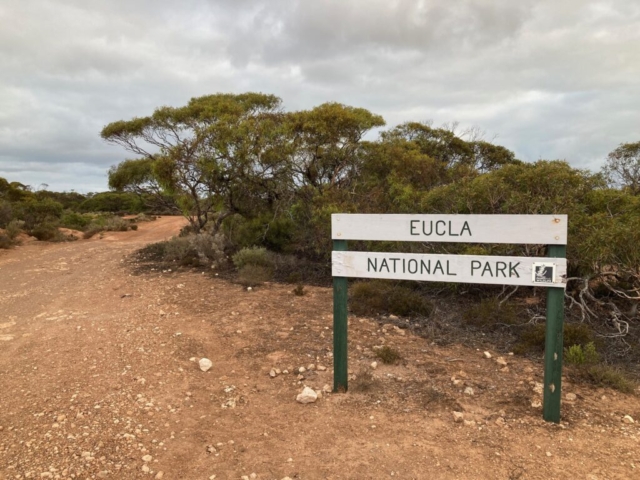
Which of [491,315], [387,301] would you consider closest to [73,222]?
[387,301]

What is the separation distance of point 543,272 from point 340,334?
194cm

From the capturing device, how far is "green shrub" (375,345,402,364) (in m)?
5.06

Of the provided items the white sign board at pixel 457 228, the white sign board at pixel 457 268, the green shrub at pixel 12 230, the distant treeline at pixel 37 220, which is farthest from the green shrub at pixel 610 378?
the green shrub at pixel 12 230

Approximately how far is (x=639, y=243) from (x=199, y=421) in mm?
5444

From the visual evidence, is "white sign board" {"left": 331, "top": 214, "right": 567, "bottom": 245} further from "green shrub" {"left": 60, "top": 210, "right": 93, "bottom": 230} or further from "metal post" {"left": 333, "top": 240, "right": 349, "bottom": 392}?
"green shrub" {"left": 60, "top": 210, "right": 93, "bottom": 230}

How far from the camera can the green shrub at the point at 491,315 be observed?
20.9 ft

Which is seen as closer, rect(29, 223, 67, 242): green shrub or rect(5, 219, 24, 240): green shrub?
rect(5, 219, 24, 240): green shrub

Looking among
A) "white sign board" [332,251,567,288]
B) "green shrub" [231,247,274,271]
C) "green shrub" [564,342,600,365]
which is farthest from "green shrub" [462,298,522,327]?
"green shrub" [231,247,274,271]

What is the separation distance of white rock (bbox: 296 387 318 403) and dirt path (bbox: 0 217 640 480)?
0.06m

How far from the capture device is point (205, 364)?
502 cm

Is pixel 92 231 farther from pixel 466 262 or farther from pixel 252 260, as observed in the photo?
pixel 466 262

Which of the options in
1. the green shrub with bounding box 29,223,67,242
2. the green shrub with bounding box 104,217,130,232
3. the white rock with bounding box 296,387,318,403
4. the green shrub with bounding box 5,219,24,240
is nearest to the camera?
the white rock with bounding box 296,387,318,403

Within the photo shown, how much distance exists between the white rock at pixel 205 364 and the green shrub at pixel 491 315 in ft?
12.3

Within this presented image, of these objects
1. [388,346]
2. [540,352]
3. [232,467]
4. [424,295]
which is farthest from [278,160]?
[232,467]
